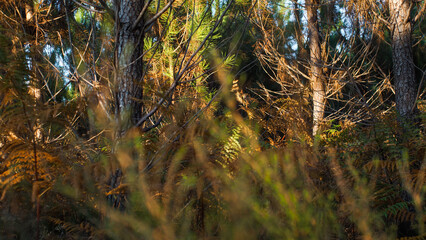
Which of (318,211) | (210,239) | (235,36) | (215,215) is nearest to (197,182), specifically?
(215,215)

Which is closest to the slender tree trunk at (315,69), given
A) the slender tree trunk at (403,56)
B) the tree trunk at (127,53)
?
the slender tree trunk at (403,56)

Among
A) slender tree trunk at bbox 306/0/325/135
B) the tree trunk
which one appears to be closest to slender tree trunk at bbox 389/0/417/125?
slender tree trunk at bbox 306/0/325/135

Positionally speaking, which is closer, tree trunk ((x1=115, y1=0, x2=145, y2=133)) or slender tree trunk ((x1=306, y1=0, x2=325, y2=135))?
tree trunk ((x1=115, y1=0, x2=145, y2=133))

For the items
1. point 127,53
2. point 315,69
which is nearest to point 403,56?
point 315,69

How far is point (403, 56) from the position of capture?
12.9 ft

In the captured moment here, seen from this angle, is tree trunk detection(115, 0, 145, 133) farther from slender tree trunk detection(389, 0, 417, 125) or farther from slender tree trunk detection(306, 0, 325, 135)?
slender tree trunk detection(306, 0, 325, 135)

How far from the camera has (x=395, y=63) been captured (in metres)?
4.01

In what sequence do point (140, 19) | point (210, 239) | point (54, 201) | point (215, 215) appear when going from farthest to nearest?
point (140, 19) → point (54, 201) → point (215, 215) → point (210, 239)

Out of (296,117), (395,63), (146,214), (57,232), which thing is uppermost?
(395,63)

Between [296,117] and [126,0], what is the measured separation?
362cm

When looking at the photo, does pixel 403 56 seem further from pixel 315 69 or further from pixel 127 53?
pixel 127 53

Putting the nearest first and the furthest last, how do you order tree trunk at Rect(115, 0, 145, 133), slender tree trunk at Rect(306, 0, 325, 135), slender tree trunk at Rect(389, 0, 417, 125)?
tree trunk at Rect(115, 0, 145, 133) → slender tree trunk at Rect(389, 0, 417, 125) → slender tree trunk at Rect(306, 0, 325, 135)

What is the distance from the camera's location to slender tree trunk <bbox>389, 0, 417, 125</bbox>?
12.6 feet

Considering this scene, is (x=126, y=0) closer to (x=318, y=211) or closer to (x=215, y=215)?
(x=215, y=215)
